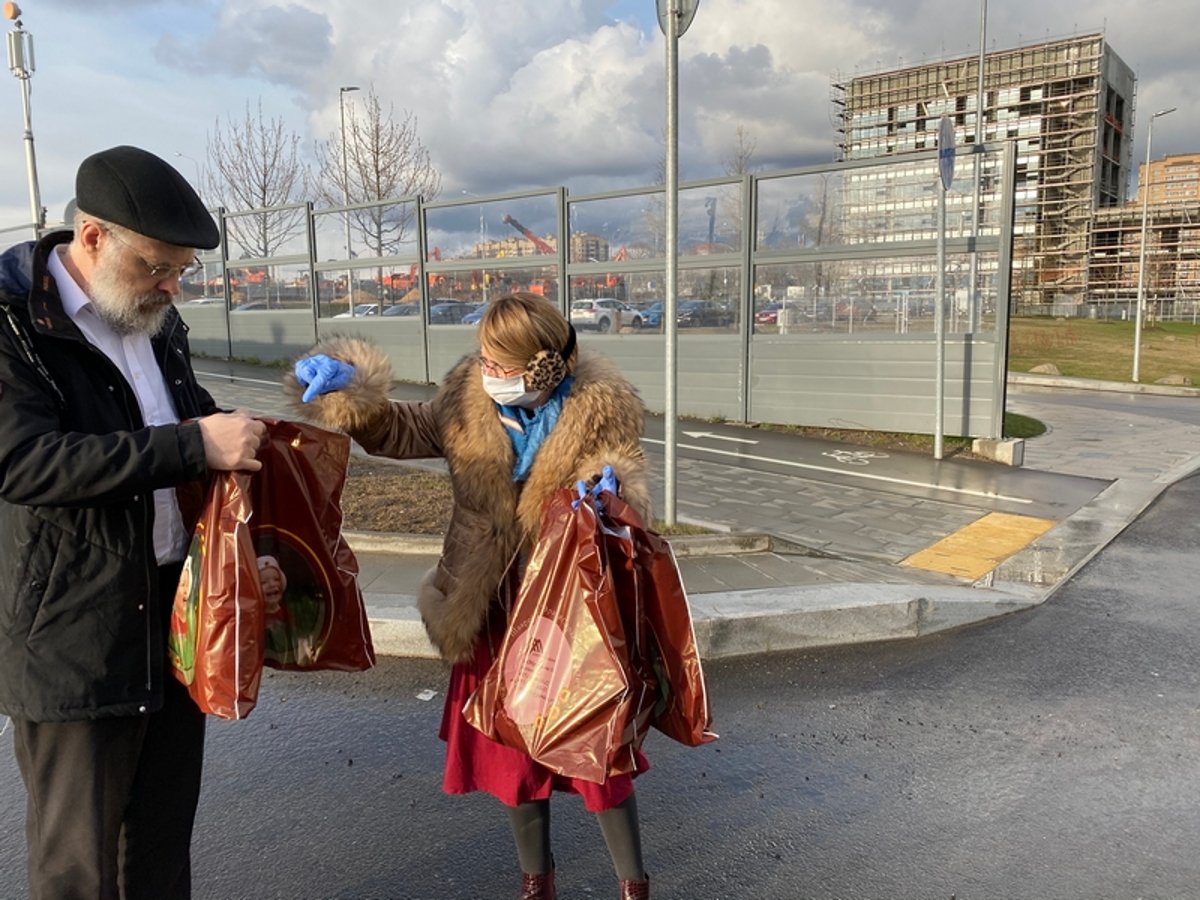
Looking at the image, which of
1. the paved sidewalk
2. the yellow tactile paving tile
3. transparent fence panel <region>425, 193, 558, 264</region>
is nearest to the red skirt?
the paved sidewalk

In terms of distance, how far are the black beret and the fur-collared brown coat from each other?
642 mm

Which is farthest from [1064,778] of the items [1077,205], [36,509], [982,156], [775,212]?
[1077,205]

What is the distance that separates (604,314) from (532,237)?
5.97 ft

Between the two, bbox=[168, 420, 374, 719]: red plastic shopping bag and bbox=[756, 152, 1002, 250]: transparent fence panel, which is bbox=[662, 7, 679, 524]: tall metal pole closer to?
bbox=[168, 420, 374, 719]: red plastic shopping bag

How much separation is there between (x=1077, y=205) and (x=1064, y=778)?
100.0m

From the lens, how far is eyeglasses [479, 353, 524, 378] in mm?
2426

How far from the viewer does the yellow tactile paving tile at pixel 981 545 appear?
20.4 feet

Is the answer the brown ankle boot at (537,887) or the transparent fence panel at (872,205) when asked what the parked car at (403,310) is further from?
the brown ankle boot at (537,887)

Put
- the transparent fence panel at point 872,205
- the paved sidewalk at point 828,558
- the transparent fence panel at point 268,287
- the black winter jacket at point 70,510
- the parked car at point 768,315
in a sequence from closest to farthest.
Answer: the black winter jacket at point 70,510
the paved sidewalk at point 828,558
the transparent fence panel at point 872,205
the parked car at point 768,315
the transparent fence panel at point 268,287

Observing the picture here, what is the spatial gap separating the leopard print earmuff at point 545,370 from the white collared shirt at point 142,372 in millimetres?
889

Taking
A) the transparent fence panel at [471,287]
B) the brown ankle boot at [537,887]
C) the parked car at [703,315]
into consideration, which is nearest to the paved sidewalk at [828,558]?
the brown ankle boot at [537,887]

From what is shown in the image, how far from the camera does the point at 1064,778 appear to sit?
11.5 feet

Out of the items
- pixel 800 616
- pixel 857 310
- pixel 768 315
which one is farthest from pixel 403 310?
pixel 800 616

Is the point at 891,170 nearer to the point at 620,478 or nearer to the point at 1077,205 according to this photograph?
the point at 620,478
